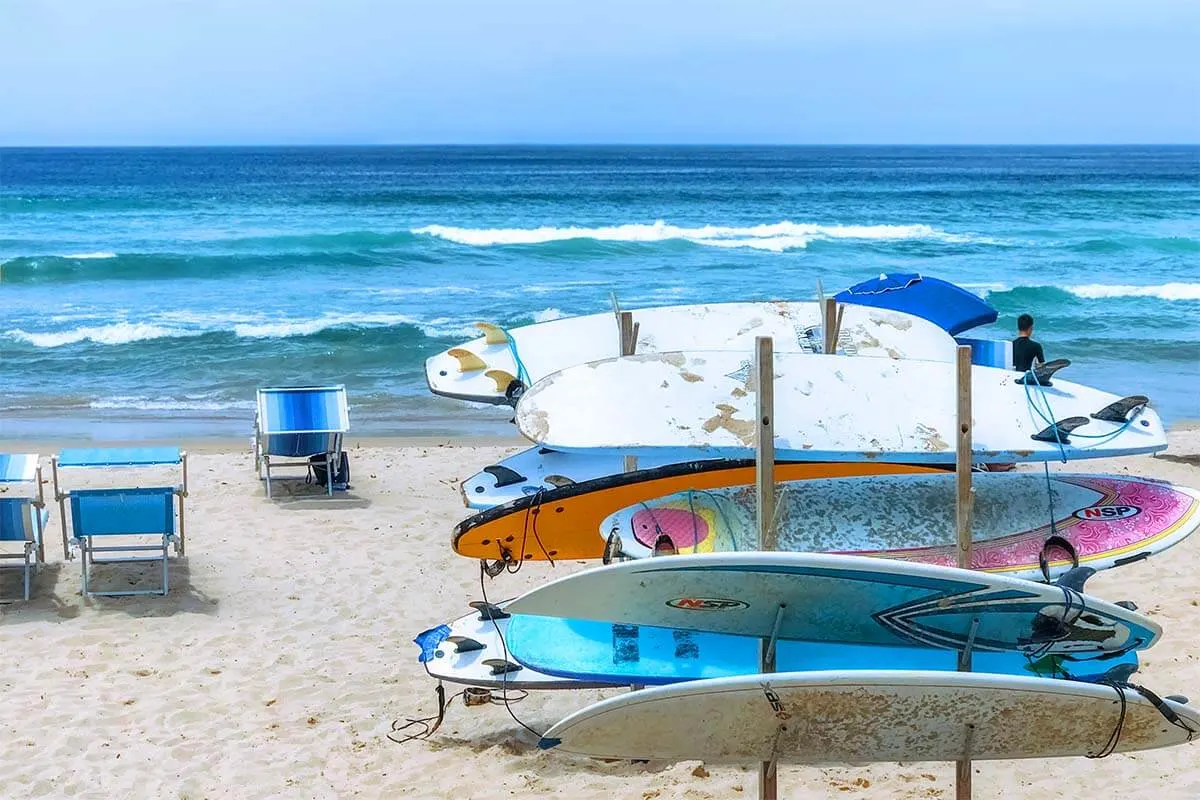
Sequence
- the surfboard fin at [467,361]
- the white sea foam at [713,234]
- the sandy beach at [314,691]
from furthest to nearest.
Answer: the white sea foam at [713,234], the surfboard fin at [467,361], the sandy beach at [314,691]

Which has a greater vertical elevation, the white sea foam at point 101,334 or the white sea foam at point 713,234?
the white sea foam at point 713,234

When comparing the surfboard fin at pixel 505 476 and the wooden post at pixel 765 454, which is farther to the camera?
the surfboard fin at pixel 505 476

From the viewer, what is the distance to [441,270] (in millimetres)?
28734

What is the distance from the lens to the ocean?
1691 centimetres

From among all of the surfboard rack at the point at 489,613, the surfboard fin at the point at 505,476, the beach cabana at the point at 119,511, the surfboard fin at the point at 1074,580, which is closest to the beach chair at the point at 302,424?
the beach cabana at the point at 119,511

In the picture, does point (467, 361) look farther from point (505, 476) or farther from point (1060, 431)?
point (1060, 431)

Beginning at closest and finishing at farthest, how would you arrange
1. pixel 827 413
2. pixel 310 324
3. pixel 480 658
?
pixel 480 658, pixel 827 413, pixel 310 324

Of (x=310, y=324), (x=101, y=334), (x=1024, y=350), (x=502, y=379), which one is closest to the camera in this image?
(x=502, y=379)

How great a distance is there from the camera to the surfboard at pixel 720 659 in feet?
18.5

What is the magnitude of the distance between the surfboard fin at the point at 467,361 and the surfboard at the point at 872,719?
4787mm

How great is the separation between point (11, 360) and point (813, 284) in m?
15.5

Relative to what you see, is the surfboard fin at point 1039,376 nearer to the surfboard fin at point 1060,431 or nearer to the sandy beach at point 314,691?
the surfboard fin at point 1060,431

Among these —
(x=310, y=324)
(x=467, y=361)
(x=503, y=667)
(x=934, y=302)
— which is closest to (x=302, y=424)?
(x=467, y=361)

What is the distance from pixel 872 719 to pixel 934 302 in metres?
6.73
